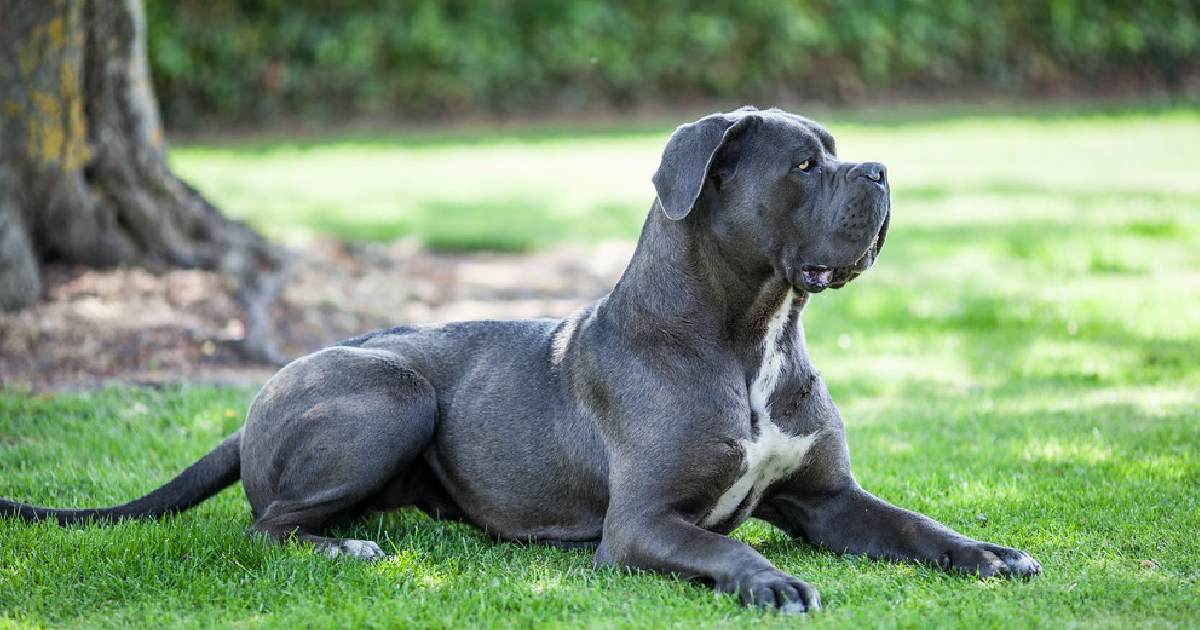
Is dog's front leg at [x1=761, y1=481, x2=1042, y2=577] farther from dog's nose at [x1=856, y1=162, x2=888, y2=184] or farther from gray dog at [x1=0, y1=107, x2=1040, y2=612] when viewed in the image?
dog's nose at [x1=856, y1=162, x2=888, y2=184]

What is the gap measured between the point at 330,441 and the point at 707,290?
63.1 inches

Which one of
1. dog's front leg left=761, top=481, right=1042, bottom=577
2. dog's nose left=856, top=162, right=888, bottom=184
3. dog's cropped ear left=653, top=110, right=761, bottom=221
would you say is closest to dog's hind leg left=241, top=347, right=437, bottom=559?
dog's cropped ear left=653, top=110, right=761, bottom=221

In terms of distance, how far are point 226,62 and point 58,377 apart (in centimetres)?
1530

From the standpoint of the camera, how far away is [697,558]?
4484mm

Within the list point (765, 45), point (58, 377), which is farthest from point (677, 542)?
point (765, 45)

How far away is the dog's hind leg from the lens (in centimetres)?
518

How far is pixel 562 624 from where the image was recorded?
4.13 meters

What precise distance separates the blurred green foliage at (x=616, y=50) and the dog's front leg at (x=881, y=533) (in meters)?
18.5

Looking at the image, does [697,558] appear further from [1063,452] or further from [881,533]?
[1063,452]

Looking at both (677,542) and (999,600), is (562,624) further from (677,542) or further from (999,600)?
(999,600)

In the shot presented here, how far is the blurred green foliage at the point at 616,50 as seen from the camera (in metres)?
22.5

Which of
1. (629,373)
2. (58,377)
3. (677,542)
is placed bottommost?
(58,377)

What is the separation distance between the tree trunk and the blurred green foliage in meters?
12.6

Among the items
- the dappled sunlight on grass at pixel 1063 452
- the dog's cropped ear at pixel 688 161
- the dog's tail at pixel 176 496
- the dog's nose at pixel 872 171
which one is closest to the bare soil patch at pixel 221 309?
the dog's tail at pixel 176 496
